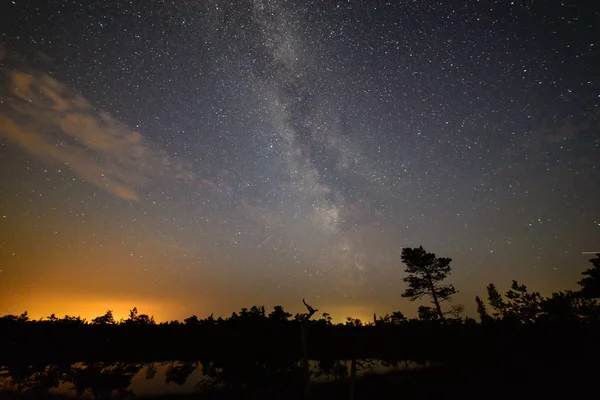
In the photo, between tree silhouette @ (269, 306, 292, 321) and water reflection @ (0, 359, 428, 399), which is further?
tree silhouette @ (269, 306, 292, 321)

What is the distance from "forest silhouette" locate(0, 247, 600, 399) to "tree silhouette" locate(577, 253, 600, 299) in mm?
128

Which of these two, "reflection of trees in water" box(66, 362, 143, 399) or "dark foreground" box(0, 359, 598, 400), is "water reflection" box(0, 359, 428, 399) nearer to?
"reflection of trees in water" box(66, 362, 143, 399)

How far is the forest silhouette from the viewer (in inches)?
768

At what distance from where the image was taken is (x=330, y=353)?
34.5 meters

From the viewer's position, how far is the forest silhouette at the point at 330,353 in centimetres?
1952

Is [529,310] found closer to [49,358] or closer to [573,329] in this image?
[573,329]

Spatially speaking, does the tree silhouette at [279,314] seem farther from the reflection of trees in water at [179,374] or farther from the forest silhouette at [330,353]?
the reflection of trees in water at [179,374]

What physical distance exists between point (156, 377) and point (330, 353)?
19620 millimetres

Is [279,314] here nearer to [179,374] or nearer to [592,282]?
[179,374]

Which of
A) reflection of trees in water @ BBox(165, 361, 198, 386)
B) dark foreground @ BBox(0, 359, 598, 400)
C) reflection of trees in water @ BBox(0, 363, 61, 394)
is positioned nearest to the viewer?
dark foreground @ BBox(0, 359, 598, 400)

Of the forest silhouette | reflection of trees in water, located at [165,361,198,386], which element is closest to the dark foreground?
the forest silhouette

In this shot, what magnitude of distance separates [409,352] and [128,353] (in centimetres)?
3591

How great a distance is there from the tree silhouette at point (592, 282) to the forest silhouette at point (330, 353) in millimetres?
128

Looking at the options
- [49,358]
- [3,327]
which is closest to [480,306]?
[49,358]
